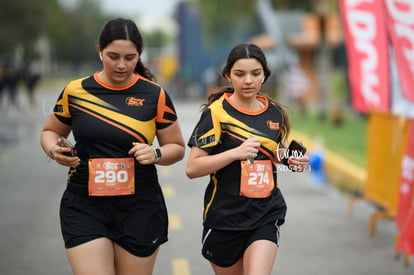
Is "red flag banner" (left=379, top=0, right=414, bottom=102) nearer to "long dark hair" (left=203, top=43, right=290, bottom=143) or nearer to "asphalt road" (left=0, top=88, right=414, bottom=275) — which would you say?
"asphalt road" (left=0, top=88, right=414, bottom=275)

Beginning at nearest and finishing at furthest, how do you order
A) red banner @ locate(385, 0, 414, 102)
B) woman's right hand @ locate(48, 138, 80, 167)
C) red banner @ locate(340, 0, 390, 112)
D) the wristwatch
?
1. woman's right hand @ locate(48, 138, 80, 167)
2. the wristwatch
3. red banner @ locate(385, 0, 414, 102)
4. red banner @ locate(340, 0, 390, 112)

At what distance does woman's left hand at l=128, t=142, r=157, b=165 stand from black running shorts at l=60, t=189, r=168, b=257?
286mm

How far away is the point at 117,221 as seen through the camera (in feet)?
14.3

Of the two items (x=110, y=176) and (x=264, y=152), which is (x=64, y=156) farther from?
(x=264, y=152)

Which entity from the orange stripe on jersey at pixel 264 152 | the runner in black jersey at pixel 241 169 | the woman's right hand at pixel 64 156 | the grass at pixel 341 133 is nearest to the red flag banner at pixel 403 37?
the runner in black jersey at pixel 241 169

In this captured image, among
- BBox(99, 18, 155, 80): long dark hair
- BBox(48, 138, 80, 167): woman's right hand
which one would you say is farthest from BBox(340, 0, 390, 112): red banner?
BBox(48, 138, 80, 167): woman's right hand

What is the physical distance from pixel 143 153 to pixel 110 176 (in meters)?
0.25

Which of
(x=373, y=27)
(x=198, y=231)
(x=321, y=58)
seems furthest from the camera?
(x=321, y=58)

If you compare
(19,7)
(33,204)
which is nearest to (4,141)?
(33,204)

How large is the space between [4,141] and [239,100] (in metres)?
16.6

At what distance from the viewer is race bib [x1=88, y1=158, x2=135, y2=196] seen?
4309 millimetres

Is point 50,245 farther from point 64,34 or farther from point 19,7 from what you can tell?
point 64,34

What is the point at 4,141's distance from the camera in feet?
66.3

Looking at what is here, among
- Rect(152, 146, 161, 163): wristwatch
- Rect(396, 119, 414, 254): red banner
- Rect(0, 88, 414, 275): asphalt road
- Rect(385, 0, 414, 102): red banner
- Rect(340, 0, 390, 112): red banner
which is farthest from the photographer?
Rect(340, 0, 390, 112): red banner
